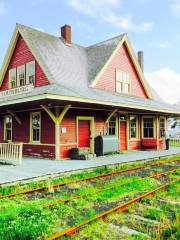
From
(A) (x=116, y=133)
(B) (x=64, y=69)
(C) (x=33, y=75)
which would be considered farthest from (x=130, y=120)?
(C) (x=33, y=75)

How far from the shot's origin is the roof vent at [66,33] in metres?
21.4

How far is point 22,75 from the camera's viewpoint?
1883 centimetres

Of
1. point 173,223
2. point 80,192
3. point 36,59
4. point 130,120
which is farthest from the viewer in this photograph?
point 130,120

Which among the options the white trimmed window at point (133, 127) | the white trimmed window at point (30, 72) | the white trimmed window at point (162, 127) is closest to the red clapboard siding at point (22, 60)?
the white trimmed window at point (30, 72)

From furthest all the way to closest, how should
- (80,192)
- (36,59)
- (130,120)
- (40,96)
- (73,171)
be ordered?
(130,120) → (36,59) → (40,96) → (73,171) → (80,192)

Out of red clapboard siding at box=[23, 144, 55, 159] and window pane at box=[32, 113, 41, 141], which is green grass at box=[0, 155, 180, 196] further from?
window pane at box=[32, 113, 41, 141]

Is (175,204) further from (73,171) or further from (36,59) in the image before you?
(36,59)

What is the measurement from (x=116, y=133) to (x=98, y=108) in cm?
276

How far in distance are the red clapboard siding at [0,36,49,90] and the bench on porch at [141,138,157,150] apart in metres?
9.43

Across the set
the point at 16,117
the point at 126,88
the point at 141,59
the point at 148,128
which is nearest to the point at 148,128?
the point at 148,128

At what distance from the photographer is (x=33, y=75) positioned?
17.5 meters

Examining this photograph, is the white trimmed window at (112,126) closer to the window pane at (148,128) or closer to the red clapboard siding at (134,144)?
the red clapboard siding at (134,144)

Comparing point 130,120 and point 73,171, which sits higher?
point 130,120

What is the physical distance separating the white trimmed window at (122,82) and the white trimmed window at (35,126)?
22.2 ft
